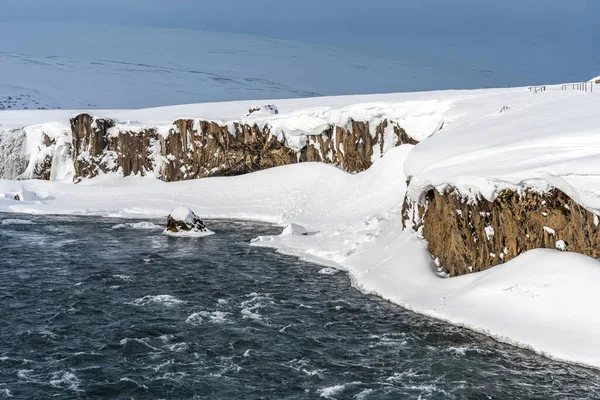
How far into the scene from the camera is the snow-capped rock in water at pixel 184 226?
1898 inches

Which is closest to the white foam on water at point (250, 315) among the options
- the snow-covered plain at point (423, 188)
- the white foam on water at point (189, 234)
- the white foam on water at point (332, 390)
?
the snow-covered plain at point (423, 188)

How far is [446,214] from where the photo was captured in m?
34.6

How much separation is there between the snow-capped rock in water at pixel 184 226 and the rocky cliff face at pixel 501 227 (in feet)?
56.2

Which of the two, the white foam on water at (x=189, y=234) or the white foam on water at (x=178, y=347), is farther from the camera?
the white foam on water at (x=189, y=234)

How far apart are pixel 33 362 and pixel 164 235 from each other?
23.9m

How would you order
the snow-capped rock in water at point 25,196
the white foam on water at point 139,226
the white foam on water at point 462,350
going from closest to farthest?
1. the white foam on water at point 462,350
2. the white foam on water at point 139,226
3. the snow-capped rock in water at point 25,196

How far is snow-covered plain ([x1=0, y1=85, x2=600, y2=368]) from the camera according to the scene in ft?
90.4

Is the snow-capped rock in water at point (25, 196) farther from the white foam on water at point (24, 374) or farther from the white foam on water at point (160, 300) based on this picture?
the white foam on water at point (24, 374)

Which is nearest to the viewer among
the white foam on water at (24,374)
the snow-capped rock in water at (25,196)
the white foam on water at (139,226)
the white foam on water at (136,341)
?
the white foam on water at (24,374)

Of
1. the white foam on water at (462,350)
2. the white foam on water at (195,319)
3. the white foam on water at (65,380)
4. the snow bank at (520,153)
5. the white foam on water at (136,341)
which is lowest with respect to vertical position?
the white foam on water at (65,380)

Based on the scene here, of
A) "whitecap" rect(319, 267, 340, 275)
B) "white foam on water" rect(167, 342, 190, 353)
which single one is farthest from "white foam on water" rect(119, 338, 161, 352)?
"whitecap" rect(319, 267, 340, 275)

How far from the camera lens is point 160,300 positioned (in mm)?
31922

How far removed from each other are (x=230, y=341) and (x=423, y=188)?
1393 centimetres

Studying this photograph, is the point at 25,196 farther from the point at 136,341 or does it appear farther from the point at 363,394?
the point at 363,394
